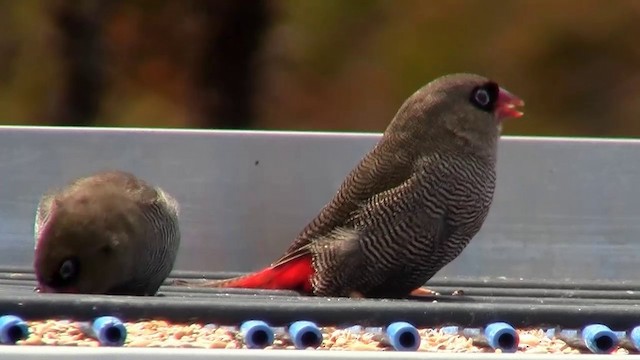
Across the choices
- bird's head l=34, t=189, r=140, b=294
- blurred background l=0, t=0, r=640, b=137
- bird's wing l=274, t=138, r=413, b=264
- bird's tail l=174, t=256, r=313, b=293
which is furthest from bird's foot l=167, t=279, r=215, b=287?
blurred background l=0, t=0, r=640, b=137

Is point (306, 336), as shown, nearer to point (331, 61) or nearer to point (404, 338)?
point (404, 338)

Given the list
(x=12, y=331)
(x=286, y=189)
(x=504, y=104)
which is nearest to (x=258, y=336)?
(x=12, y=331)

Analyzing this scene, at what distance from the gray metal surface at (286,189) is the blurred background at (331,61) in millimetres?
4420

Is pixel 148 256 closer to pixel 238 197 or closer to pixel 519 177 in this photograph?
pixel 238 197

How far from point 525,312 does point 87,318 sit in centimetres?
115

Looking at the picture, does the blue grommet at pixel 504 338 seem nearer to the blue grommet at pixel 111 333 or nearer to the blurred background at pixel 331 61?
the blue grommet at pixel 111 333

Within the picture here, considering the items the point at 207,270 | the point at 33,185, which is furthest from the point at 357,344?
the point at 33,185

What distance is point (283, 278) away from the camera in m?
4.47

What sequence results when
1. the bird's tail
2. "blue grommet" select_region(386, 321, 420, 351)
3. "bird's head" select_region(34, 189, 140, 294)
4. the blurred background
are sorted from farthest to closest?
the blurred background → the bird's tail → "bird's head" select_region(34, 189, 140, 294) → "blue grommet" select_region(386, 321, 420, 351)

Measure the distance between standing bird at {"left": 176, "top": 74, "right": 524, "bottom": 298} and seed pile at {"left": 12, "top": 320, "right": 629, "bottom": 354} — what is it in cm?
106

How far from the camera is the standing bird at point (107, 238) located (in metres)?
3.62

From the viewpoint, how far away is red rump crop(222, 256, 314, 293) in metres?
4.43

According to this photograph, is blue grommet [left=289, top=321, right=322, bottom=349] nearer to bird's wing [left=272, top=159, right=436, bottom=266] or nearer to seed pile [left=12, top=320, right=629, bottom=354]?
seed pile [left=12, top=320, right=629, bottom=354]

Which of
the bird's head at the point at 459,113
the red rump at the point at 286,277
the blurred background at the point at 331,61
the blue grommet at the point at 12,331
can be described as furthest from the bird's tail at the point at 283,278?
the blurred background at the point at 331,61
